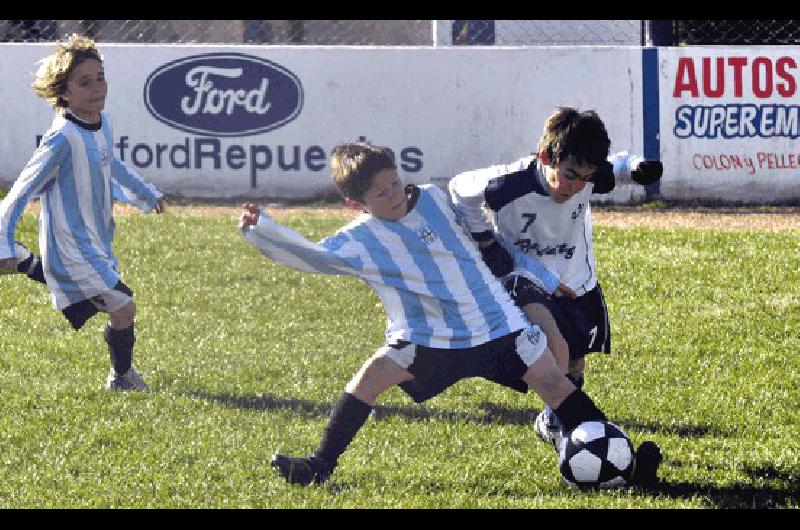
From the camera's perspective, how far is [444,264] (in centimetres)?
524

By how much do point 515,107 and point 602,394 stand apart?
651 centimetres

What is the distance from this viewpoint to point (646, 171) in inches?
217

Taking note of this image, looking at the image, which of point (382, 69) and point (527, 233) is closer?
point (527, 233)

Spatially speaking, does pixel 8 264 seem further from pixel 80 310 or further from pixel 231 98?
pixel 231 98

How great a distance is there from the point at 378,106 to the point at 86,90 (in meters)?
6.64

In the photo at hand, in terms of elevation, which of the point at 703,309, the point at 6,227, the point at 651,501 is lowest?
the point at 703,309

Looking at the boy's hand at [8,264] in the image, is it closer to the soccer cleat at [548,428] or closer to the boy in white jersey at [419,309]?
the boy in white jersey at [419,309]

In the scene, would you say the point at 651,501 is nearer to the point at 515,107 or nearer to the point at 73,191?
the point at 73,191

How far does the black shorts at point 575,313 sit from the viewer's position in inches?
219

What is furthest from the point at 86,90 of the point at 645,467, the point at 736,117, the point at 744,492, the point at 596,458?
the point at 736,117

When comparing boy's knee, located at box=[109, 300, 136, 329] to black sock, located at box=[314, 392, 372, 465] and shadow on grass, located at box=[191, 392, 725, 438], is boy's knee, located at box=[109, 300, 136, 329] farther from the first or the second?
A: black sock, located at box=[314, 392, 372, 465]

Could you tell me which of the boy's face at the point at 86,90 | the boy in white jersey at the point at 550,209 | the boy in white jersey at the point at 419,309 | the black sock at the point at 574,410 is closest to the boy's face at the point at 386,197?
the boy in white jersey at the point at 419,309

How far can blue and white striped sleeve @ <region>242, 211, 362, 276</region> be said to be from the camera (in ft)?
16.2
